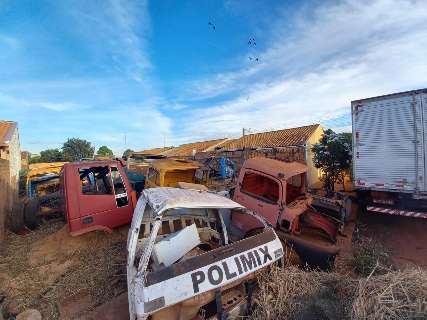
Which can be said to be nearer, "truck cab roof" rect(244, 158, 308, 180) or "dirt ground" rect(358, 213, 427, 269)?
"truck cab roof" rect(244, 158, 308, 180)

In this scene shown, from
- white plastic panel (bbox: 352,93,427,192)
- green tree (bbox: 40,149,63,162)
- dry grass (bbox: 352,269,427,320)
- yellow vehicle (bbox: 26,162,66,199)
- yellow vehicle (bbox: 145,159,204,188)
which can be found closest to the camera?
dry grass (bbox: 352,269,427,320)

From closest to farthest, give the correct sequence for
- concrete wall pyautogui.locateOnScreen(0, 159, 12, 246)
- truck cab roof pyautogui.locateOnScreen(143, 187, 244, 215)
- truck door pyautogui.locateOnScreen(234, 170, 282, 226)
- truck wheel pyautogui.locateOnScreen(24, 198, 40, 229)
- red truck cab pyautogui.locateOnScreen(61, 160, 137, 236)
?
truck cab roof pyautogui.locateOnScreen(143, 187, 244, 215)
truck door pyautogui.locateOnScreen(234, 170, 282, 226)
red truck cab pyautogui.locateOnScreen(61, 160, 137, 236)
concrete wall pyautogui.locateOnScreen(0, 159, 12, 246)
truck wheel pyautogui.locateOnScreen(24, 198, 40, 229)

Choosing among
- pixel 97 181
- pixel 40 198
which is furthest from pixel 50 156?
pixel 97 181

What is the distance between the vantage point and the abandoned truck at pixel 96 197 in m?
5.97

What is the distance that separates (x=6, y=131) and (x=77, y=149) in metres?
25.4

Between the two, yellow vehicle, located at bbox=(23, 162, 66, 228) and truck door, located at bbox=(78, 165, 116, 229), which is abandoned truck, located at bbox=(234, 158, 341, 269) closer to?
truck door, located at bbox=(78, 165, 116, 229)

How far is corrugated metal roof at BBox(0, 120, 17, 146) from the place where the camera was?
15.7m

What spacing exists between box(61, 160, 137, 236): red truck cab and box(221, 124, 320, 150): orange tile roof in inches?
661

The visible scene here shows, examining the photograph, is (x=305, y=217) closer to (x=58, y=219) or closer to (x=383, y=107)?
(x=383, y=107)

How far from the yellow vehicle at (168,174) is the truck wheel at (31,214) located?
10.4 ft

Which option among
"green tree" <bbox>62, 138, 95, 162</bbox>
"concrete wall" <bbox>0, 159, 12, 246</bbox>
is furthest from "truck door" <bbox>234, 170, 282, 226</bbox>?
"green tree" <bbox>62, 138, 95, 162</bbox>

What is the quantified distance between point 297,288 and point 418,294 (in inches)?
50.7

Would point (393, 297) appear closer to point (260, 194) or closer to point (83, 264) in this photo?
point (260, 194)

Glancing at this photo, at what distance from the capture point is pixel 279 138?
79.3ft
